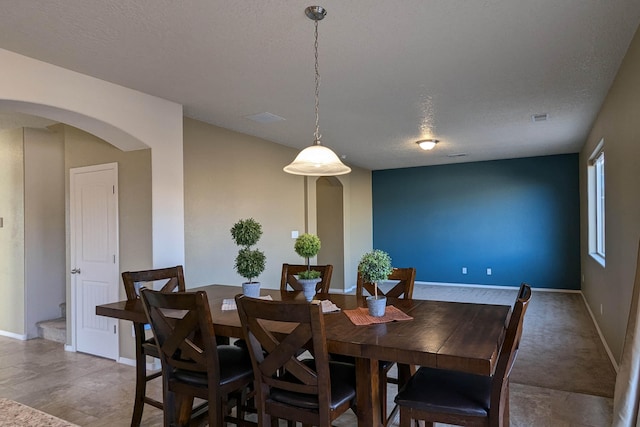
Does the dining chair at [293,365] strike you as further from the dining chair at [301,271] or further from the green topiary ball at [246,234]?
the dining chair at [301,271]

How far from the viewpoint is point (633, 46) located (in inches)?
108

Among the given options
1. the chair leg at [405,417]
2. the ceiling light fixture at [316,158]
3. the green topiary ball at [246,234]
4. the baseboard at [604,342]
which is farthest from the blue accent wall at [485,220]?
the chair leg at [405,417]

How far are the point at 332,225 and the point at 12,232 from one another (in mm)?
5121

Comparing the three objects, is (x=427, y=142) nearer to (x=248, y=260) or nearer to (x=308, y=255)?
(x=308, y=255)

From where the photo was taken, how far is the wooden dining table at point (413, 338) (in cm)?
154

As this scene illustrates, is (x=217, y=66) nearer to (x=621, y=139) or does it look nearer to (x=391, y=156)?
(x=621, y=139)

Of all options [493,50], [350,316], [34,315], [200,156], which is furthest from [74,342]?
[493,50]

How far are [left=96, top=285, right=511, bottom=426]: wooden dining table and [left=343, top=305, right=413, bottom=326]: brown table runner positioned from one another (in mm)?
34

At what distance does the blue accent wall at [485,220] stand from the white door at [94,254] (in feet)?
20.7

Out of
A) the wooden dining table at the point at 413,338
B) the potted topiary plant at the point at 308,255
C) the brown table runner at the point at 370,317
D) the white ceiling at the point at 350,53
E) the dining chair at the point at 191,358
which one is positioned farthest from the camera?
the potted topiary plant at the point at 308,255

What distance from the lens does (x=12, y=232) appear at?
4957 mm

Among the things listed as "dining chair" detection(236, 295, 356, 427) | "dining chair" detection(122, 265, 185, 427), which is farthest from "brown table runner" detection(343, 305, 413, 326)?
"dining chair" detection(122, 265, 185, 427)

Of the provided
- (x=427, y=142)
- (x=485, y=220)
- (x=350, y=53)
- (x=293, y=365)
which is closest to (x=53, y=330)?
(x=293, y=365)

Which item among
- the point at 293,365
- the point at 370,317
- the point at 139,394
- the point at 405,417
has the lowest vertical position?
the point at 139,394
